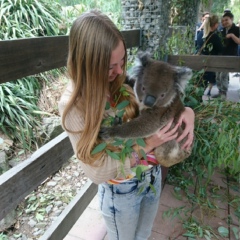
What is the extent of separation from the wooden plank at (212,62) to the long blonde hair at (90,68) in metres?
1.68

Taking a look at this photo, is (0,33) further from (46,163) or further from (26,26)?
(46,163)

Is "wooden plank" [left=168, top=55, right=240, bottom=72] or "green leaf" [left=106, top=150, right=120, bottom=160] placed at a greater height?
"wooden plank" [left=168, top=55, right=240, bottom=72]

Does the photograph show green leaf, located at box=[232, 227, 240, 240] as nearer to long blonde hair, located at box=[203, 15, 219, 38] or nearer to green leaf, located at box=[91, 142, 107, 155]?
green leaf, located at box=[91, 142, 107, 155]

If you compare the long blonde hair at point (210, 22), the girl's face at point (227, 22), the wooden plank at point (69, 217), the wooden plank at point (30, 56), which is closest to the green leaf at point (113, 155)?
the wooden plank at point (30, 56)

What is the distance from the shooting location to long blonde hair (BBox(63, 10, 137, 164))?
96 cm

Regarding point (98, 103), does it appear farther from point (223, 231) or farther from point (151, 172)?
point (223, 231)

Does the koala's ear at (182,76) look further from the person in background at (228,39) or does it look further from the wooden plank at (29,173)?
the person in background at (228,39)

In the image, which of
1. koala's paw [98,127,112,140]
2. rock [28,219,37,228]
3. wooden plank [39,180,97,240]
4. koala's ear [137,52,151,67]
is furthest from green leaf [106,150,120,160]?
rock [28,219,37,228]

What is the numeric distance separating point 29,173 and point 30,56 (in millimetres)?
552

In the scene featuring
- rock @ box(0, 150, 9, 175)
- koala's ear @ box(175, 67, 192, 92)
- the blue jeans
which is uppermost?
koala's ear @ box(175, 67, 192, 92)

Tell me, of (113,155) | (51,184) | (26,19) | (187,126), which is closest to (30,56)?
(113,155)

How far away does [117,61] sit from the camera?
3.45 ft

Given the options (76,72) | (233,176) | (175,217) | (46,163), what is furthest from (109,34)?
(233,176)

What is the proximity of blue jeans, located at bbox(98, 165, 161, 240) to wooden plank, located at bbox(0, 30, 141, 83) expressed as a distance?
0.67 m
